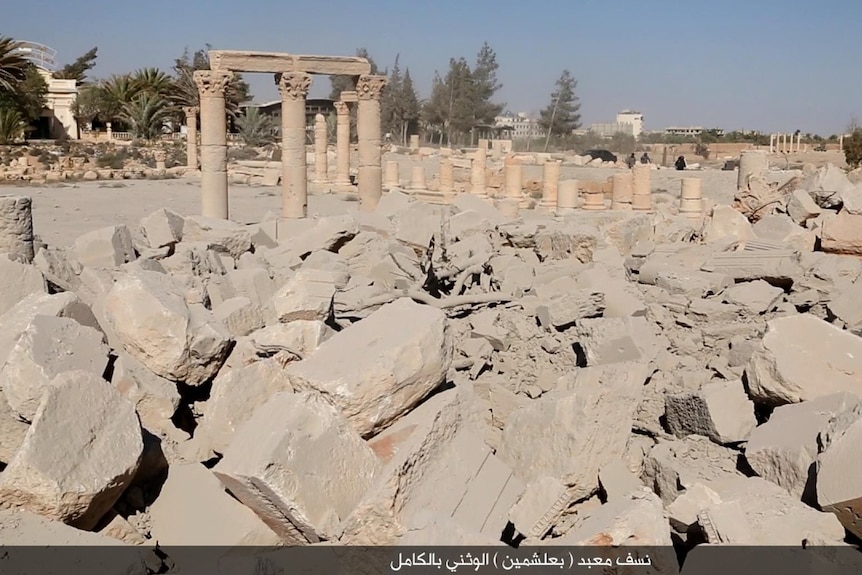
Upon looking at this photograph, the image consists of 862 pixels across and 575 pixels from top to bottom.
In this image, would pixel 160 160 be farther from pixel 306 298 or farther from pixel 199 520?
pixel 199 520

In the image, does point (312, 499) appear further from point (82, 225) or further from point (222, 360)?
point (82, 225)

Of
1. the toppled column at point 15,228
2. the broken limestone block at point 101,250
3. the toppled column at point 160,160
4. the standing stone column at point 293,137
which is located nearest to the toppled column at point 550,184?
the standing stone column at point 293,137

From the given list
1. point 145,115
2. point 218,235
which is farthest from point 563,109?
point 218,235

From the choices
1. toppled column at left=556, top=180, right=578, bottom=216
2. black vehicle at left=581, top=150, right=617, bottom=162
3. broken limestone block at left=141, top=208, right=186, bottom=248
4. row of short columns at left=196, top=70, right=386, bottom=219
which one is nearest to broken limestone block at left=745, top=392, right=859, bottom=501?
broken limestone block at left=141, top=208, right=186, bottom=248

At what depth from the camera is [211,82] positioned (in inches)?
579

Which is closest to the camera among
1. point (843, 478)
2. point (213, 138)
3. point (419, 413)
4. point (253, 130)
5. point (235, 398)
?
point (843, 478)

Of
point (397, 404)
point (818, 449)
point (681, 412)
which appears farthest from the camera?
point (681, 412)

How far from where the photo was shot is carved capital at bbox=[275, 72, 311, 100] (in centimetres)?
1564

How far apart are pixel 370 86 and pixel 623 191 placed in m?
6.39

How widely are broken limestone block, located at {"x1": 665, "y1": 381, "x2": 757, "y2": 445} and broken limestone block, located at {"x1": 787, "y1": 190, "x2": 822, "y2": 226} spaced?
6417mm

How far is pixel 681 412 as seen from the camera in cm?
493

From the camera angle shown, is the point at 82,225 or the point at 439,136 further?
the point at 439,136
